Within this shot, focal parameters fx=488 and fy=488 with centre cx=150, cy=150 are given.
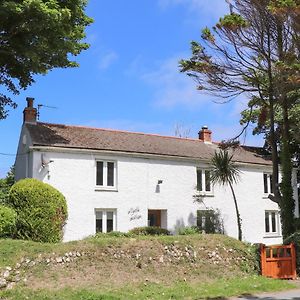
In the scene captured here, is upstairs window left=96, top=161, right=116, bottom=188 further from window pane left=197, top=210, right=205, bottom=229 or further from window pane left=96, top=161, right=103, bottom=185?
window pane left=197, top=210, right=205, bottom=229

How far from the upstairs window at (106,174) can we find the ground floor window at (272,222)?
12.5m

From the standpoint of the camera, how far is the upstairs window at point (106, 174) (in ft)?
89.8

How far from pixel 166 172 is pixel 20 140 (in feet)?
29.1

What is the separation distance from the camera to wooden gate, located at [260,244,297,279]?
17.8 meters

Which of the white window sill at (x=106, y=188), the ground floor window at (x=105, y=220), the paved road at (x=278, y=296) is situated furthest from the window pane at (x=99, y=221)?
the paved road at (x=278, y=296)

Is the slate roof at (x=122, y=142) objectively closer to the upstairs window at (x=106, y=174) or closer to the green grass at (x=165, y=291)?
the upstairs window at (x=106, y=174)

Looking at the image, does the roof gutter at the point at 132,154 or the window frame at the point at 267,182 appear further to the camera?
the window frame at the point at 267,182

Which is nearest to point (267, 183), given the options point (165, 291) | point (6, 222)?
point (6, 222)

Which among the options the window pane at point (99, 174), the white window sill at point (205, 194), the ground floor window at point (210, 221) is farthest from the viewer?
the white window sill at point (205, 194)

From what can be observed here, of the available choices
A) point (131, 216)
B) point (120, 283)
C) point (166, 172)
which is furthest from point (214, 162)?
point (120, 283)

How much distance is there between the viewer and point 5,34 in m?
17.7

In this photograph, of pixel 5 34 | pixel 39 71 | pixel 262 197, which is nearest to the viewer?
pixel 5 34

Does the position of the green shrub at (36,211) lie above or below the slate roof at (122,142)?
below

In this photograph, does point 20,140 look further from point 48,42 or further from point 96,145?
point 48,42
